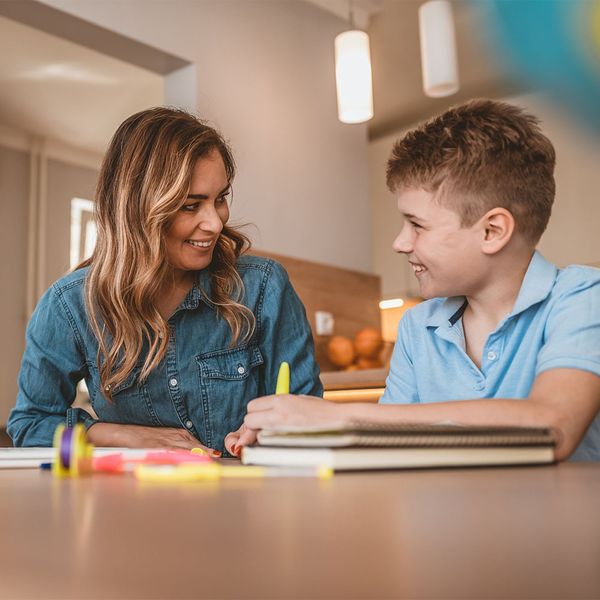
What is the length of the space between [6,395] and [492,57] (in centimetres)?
376

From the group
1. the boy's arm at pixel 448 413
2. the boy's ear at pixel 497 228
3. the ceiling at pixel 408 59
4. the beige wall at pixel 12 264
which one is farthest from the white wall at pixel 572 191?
the boy's arm at pixel 448 413

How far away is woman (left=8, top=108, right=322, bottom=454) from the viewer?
4.37 feet

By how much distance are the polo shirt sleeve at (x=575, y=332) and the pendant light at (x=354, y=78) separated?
1.70 meters

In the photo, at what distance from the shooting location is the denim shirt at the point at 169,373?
135 cm

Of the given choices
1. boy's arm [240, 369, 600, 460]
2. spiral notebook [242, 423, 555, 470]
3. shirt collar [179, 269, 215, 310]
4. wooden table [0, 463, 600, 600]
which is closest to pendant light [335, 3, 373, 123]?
shirt collar [179, 269, 215, 310]

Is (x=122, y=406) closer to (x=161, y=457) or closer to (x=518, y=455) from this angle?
(x=161, y=457)

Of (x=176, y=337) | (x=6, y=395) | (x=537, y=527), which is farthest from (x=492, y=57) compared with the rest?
(x=537, y=527)

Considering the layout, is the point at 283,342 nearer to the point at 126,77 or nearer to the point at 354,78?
the point at 354,78

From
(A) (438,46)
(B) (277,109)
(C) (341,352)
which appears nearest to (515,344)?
(A) (438,46)

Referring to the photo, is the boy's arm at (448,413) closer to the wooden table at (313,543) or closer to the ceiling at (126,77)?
the wooden table at (313,543)

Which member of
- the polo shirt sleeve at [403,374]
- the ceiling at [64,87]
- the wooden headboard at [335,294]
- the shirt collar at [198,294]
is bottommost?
the polo shirt sleeve at [403,374]

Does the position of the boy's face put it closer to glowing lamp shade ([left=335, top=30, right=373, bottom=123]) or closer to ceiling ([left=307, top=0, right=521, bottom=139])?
glowing lamp shade ([left=335, top=30, right=373, bottom=123])

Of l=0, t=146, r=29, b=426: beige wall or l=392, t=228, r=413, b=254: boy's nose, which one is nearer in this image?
l=392, t=228, r=413, b=254: boy's nose

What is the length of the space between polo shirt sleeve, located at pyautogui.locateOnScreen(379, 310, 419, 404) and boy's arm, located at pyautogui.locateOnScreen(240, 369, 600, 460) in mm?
440
